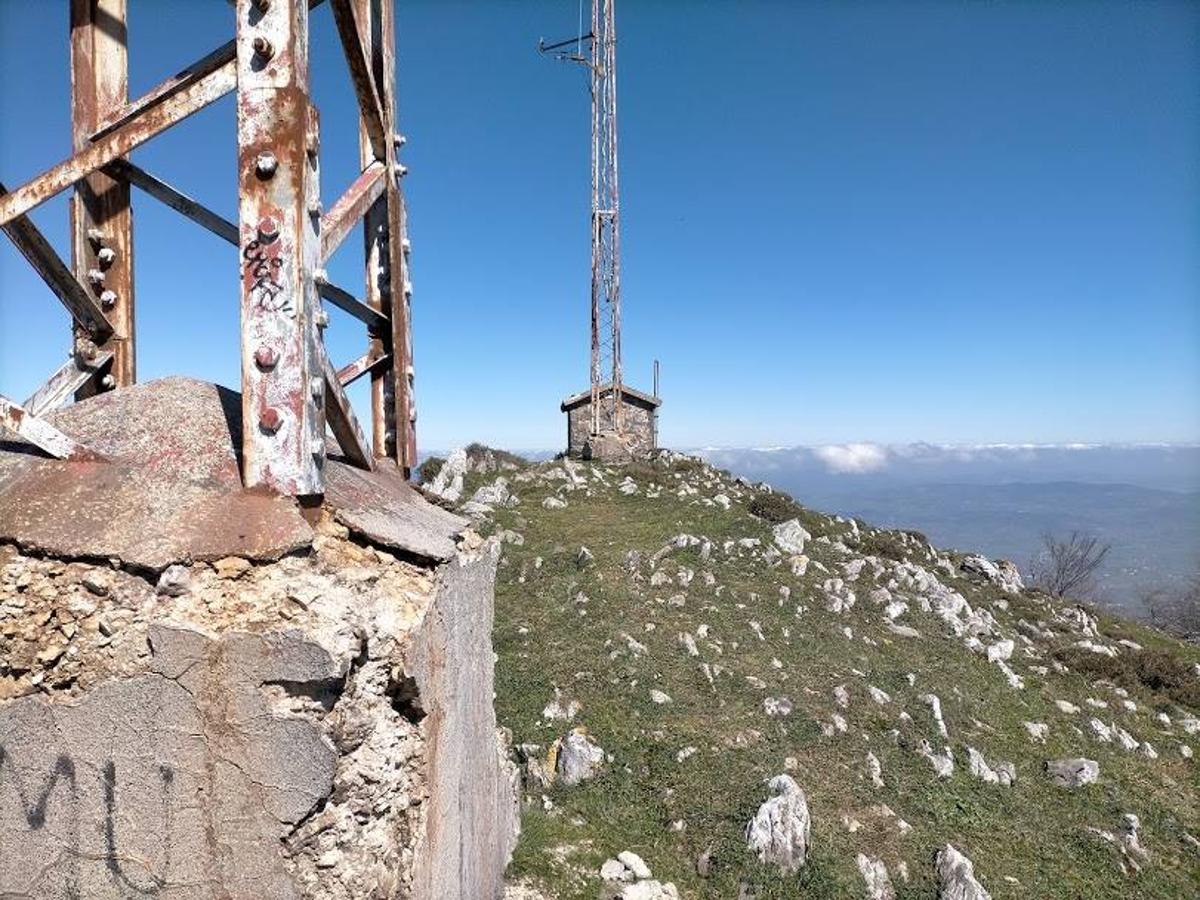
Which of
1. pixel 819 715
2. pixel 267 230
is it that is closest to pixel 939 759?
pixel 819 715

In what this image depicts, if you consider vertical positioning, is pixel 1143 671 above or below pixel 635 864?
below

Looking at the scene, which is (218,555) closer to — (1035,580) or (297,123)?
(297,123)

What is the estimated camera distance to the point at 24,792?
2021mm

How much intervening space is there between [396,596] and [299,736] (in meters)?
0.50

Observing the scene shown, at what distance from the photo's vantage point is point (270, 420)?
2.08 metres

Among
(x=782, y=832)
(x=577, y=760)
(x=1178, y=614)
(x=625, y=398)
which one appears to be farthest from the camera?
(x=1178, y=614)

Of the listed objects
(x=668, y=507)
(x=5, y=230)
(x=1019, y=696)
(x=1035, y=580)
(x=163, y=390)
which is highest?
(x=5, y=230)

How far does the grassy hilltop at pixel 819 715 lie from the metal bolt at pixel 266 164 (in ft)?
16.1

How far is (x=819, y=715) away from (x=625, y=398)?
17496 millimetres

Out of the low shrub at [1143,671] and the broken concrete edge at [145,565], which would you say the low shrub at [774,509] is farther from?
the broken concrete edge at [145,565]

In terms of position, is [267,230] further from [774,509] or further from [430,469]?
[430,469]

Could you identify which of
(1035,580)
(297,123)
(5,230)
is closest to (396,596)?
(297,123)

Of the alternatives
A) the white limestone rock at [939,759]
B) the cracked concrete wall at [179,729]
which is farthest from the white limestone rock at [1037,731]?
the cracked concrete wall at [179,729]

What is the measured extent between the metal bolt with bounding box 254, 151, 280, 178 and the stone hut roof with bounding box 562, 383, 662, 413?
2275 cm
